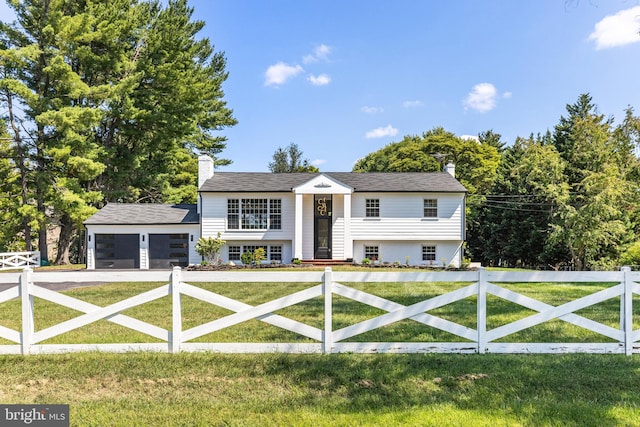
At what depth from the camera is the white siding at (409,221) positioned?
22.3 metres

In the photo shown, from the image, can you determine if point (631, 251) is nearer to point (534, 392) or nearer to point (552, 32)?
point (552, 32)

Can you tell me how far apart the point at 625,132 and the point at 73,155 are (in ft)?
119

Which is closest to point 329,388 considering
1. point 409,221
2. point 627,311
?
point 627,311

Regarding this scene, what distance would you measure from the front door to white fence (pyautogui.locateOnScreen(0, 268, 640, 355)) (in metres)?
17.4

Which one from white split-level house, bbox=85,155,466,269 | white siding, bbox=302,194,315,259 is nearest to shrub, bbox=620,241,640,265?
white split-level house, bbox=85,155,466,269

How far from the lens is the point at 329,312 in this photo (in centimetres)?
472

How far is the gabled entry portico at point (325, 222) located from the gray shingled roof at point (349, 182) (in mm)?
1088

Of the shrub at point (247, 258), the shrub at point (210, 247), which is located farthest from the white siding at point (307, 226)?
the shrub at point (210, 247)

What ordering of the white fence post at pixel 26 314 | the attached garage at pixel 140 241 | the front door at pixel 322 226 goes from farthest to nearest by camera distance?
the front door at pixel 322 226 < the attached garage at pixel 140 241 < the white fence post at pixel 26 314

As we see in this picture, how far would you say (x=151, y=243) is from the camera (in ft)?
72.4

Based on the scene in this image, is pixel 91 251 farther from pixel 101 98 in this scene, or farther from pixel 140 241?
pixel 101 98

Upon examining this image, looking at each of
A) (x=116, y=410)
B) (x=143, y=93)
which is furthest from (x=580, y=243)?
(x=143, y=93)

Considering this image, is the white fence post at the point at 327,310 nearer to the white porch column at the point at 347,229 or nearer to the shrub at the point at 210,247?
the white porch column at the point at 347,229

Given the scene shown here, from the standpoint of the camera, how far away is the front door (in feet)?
73.5
